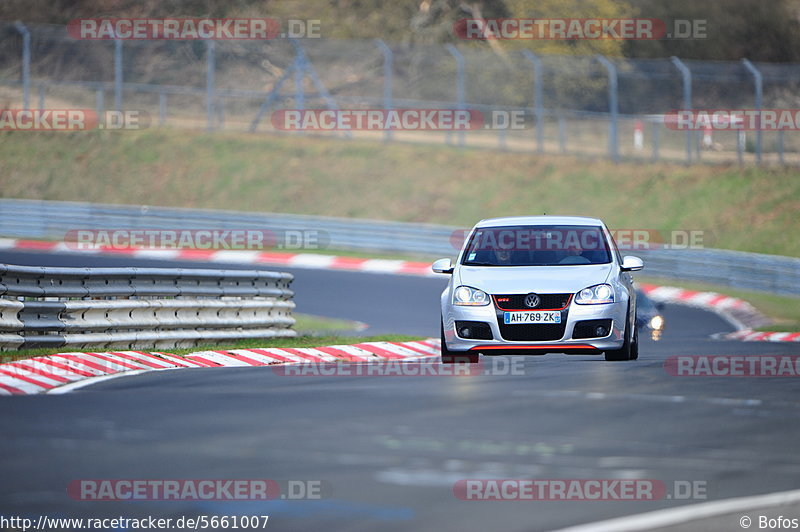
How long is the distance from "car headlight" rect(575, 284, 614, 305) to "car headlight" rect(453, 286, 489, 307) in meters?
0.88

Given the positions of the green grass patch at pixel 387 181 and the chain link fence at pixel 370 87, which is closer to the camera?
the green grass patch at pixel 387 181

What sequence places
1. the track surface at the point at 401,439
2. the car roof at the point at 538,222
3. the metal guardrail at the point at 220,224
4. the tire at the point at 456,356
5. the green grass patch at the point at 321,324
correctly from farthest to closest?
the metal guardrail at the point at 220,224 → the green grass patch at the point at 321,324 → the car roof at the point at 538,222 → the tire at the point at 456,356 → the track surface at the point at 401,439

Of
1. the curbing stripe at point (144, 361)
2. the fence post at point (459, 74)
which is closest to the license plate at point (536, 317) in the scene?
the curbing stripe at point (144, 361)

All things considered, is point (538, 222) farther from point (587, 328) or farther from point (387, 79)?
point (387, 79)

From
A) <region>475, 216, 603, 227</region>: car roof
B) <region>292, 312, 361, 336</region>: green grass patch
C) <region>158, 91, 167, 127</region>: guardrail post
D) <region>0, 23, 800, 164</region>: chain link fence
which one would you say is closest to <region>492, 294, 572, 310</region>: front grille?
<region>475, 216, 603, 227</region>: car roof

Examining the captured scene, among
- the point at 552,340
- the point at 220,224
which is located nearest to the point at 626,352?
the point at 552,340

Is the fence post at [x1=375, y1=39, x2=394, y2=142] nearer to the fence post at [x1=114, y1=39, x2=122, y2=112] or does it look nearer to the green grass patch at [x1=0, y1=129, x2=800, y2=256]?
the green grass patch at [x1=0, y1=129, x2=800, y2=256]

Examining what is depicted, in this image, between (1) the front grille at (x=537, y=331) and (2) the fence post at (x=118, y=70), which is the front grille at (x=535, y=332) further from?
(2) the fence post at (x=118, y=70)

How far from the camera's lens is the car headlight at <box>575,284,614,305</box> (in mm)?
13602

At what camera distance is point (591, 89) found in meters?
47.4

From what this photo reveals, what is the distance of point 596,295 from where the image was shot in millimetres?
13680

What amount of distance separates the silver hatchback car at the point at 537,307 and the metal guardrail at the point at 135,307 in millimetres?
3488

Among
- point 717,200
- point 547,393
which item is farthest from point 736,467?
point 717,200

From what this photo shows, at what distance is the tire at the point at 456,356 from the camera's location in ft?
45.6
